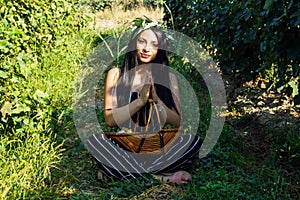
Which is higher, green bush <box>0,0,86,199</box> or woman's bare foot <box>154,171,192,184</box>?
green bush <box>0,0,86,199</box>

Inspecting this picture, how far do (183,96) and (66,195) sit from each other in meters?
1.74

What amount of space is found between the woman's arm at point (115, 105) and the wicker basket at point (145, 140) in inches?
4.2

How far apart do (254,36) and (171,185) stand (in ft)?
3.78

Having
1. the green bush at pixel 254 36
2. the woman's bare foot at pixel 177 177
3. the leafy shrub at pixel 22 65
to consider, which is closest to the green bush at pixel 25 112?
the leafy shrub at pixel 22 65

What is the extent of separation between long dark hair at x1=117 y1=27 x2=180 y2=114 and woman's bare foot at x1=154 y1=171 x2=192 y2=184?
39 cm

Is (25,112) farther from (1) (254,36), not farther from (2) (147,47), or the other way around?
(1) (254,36)

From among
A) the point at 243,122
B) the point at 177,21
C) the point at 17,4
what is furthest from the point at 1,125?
the point at 177,21

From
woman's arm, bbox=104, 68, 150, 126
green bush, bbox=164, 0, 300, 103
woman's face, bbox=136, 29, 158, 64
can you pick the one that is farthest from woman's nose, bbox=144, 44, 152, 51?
green bush, bbox=164, 0, 300, 103

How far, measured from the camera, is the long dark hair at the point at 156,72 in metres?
Result: 2.51

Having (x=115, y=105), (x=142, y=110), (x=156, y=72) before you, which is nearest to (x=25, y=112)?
(x=115, y=105)

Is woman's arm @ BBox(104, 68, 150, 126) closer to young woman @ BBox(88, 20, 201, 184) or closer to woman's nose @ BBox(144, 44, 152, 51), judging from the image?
young woman @ BBox(88, 20, 201, 184)

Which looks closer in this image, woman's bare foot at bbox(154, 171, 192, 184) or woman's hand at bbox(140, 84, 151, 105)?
woman's hand at bbox(140, 84, 151, 105)

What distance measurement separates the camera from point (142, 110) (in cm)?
251

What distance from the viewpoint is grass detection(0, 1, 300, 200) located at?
237 cm
